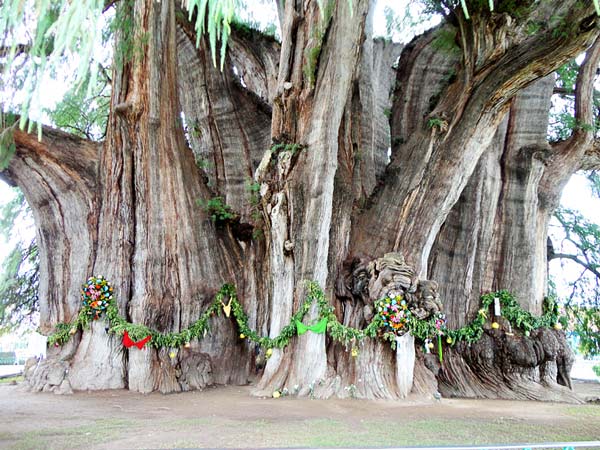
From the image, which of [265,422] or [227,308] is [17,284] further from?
[265,422]

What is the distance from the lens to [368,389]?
5.91m

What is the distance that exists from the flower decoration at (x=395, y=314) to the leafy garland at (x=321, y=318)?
0.02 m

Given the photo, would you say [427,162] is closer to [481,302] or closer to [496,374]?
[481,302]

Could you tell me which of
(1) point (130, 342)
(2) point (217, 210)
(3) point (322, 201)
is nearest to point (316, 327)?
(3) point (322, 201)

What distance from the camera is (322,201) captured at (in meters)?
6.31

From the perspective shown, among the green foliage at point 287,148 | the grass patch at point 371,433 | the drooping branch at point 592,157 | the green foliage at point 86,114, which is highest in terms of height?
the green foliage at point 86,114

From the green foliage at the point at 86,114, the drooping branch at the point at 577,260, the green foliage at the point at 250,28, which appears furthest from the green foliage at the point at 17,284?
the drooping branch at the point at 577,260

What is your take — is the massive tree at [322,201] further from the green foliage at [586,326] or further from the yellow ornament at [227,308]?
the green foliage at [586,326]

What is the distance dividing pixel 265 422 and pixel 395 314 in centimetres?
235

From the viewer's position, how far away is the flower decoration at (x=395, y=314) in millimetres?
5934

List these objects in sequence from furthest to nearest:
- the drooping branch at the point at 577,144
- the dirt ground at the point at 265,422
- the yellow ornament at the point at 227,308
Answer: the drooping branch at the point at 577,144 → the yellow ornament at the point at 227,308 → the dirt ground at the point at 265,422

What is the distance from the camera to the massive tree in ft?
20.5

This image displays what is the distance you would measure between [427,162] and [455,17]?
2042 mm

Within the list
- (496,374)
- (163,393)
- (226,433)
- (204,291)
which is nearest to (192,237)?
(204,291)
